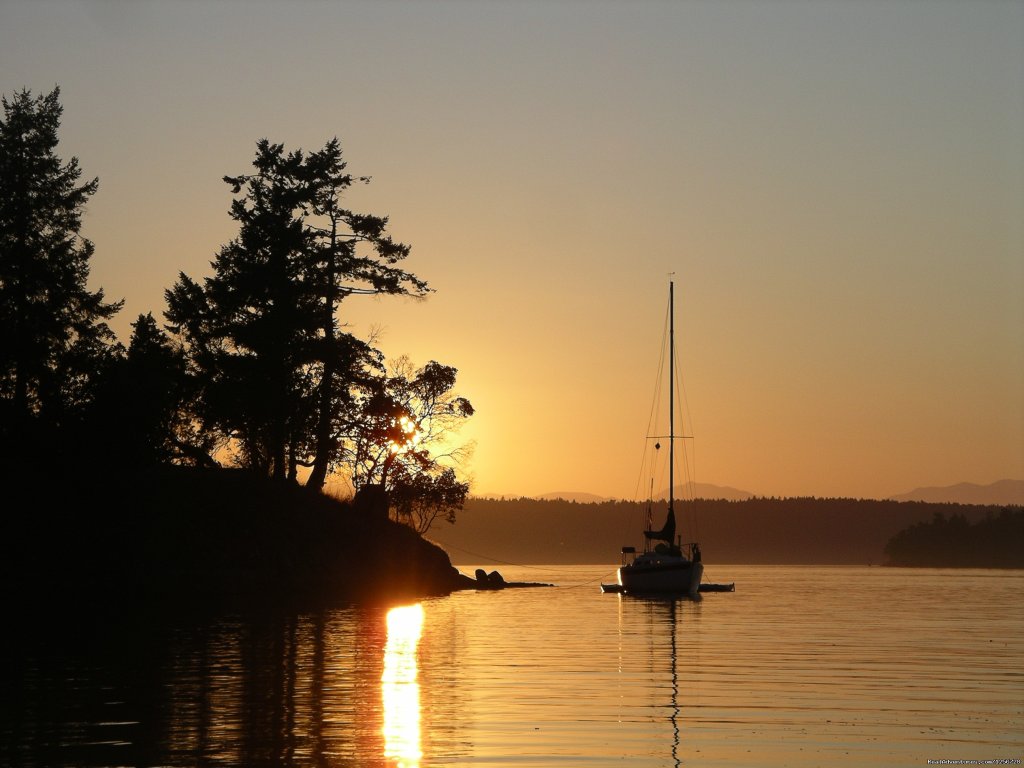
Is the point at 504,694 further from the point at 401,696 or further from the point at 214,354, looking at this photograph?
the point at 214,354

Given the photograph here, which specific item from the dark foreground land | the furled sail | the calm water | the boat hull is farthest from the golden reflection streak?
the furled sail

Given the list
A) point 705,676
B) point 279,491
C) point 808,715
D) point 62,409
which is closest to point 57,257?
point 62,409

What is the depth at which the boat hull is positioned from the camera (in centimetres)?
7444

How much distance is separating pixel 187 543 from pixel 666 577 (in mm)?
27969

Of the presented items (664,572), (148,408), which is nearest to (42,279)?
(148,408)

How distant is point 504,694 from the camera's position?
83.7ft

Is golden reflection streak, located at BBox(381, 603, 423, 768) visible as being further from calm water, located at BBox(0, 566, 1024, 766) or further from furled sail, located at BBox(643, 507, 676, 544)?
furled sail, located at BBox(643, 507, 676, 544)

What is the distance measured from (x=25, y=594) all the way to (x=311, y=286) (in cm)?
2361

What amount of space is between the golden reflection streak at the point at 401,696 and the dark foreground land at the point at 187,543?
20.3 meters

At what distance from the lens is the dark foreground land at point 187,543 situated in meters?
58.8

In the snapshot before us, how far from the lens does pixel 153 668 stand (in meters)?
29.8

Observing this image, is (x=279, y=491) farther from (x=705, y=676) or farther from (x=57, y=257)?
(x=705, y=676)

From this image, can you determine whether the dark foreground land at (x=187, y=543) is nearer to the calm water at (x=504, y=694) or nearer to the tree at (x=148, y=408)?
the tree at (x=148, y=408)

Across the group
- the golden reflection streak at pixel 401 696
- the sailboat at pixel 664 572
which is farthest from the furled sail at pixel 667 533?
the golden reflection streak at pixel 401 696
